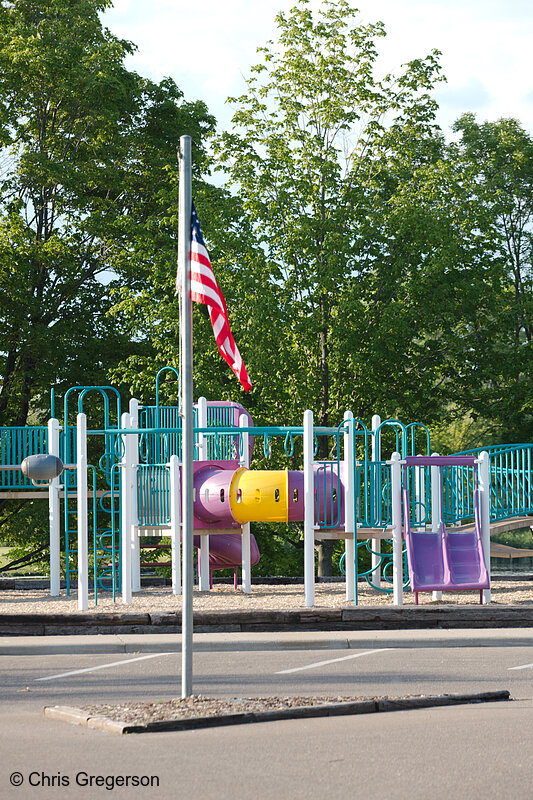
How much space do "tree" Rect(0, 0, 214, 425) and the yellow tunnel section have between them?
12.6 m

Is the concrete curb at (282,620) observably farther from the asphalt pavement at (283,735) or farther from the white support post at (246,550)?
the white support post at (246,550)

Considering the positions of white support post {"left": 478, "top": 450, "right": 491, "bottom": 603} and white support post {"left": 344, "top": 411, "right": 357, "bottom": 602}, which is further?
white support post {"left": 478, "top": 450, "right": 491, "bottom": 603}

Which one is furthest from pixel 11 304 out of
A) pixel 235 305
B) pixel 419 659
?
pixel 419 659

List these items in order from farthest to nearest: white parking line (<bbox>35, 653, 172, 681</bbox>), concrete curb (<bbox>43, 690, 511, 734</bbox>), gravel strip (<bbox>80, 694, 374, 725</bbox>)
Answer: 1. white parking line (<bbox>35, 653, 172, 681</bbox>)
2. gravel strip (<bbox>80, 694, 374, 725</bbox>)
3. concrete curb (<bbox>43, 690, 511, 734</bbox>)

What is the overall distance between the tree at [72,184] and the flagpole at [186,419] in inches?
757

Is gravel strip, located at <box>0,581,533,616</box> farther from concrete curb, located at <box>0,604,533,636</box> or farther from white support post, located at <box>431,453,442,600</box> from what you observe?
white support post, located at <box>431,453,442,600</box>

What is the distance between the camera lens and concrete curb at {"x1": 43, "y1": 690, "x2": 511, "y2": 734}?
7.44 metres

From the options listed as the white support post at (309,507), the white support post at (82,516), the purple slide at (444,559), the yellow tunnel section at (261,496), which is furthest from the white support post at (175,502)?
the purple slide at (444,559)

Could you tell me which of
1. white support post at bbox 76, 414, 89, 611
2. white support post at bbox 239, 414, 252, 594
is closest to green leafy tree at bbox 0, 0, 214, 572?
white support post at bbox 239, 414, 252, 594

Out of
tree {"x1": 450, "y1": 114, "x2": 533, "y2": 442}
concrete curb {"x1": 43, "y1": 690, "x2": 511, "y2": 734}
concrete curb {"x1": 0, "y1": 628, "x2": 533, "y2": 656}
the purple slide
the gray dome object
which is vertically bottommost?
concrete curb {"x1": 0, "y1": 628, "x2": 533, "y2": 656}

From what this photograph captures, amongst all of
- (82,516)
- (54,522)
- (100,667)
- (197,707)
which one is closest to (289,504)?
(82,516)

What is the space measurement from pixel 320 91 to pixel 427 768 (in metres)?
25.1

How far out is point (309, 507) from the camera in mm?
15625

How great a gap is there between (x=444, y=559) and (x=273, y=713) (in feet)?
26.9
